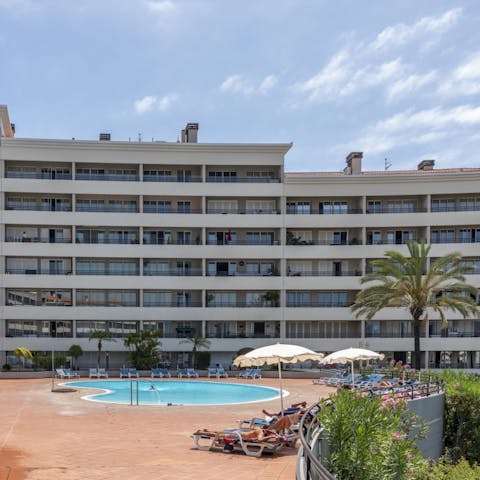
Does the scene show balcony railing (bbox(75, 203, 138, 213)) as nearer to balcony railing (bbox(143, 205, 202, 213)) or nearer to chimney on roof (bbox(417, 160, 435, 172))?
balcony railing (bbox(143, 205, 202, 213))

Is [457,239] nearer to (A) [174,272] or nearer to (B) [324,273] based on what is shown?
(B) [324,273]

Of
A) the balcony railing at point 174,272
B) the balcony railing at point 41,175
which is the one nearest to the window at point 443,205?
the balcony railing at point 174,272

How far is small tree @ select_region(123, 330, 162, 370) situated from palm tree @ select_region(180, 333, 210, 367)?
3530mm

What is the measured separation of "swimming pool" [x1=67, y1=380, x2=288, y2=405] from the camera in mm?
→ 27203

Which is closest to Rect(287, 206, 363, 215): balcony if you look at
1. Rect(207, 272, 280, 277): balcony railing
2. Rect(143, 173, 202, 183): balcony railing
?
Rect(207, 272, 280, 277): balcony railing

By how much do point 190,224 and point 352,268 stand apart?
14.2m

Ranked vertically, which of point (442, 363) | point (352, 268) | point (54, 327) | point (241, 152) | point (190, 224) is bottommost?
point (442, 363)

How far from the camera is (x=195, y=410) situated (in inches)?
→ 880

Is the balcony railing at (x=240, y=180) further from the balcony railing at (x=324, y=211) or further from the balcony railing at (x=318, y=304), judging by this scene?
the balcony railing at (x=318, y=304)

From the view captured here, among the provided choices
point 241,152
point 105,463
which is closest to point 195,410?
point 105,463

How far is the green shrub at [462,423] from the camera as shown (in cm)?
2084

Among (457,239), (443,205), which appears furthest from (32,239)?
(457,239)

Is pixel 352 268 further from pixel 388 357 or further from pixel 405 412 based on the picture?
pixel 405 412

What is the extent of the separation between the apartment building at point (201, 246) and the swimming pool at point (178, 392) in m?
11.4
